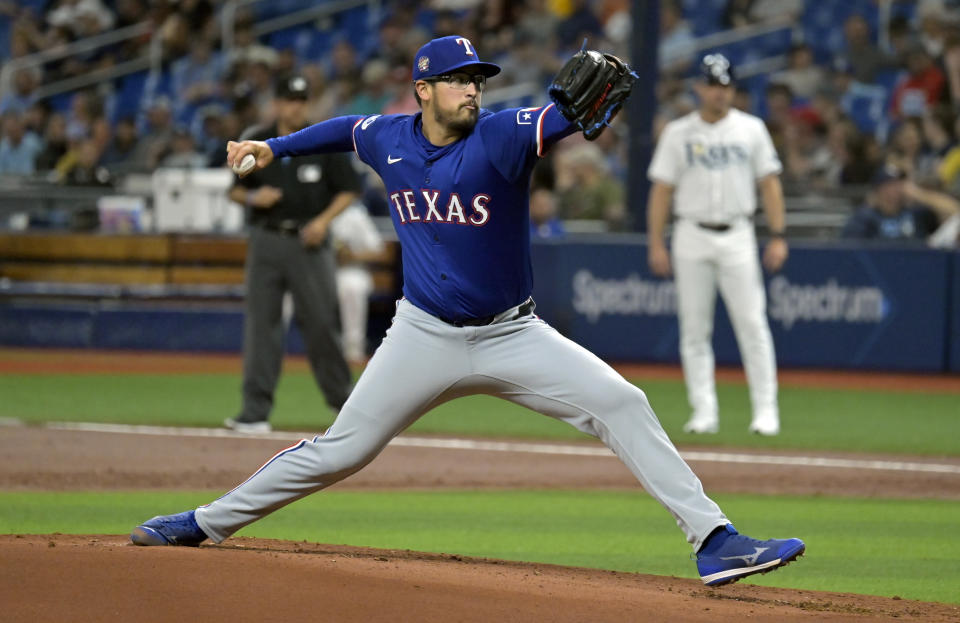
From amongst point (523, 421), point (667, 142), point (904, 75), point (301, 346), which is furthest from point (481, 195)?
point (904, 75)

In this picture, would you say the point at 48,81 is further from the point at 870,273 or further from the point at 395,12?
the point at 870,273

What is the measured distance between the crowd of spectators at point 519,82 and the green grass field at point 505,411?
3.21 meters

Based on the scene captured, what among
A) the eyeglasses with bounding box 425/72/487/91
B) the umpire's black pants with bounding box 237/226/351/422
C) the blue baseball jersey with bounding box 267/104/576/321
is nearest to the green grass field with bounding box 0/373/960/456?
the umpire's black pants with bounding box 237/226/351/422

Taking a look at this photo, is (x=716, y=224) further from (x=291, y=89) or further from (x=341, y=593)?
(x=341, y=593)

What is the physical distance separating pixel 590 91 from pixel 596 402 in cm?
116

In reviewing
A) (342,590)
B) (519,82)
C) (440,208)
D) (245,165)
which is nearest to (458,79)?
(440,208)

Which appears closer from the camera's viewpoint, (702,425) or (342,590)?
(342,590)

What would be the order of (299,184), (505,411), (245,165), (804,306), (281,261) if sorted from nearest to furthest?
(245,165) → (281,261) → (299,184) → (505,411) → (804,306)

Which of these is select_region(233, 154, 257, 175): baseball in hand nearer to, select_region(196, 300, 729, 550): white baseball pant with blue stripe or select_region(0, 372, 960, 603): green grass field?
select_region(196, 300, 729, 550): white baseball pant with blue stripe

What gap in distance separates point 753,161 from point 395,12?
12503 mm

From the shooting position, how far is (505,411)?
12.8 m

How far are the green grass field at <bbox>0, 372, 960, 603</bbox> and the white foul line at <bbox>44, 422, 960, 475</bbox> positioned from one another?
393 mm

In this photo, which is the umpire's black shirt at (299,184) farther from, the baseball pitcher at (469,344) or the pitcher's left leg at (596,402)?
the pitcher's left leg at (596,402)

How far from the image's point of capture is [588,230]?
17.7m
